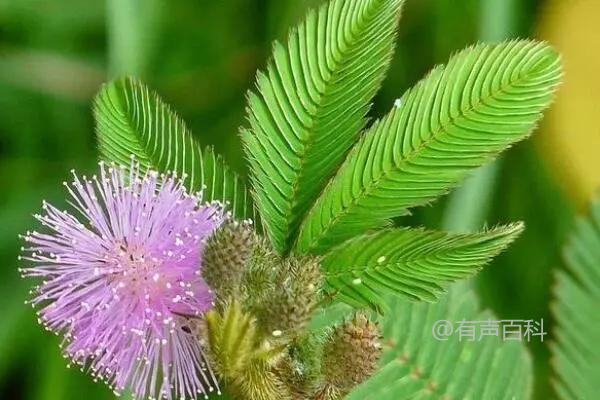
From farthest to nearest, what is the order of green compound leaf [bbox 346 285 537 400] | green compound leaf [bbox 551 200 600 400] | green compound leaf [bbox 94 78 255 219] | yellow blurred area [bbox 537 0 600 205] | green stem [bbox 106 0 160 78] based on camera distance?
yellow blurred area [bbox 537 0 600 205] → green stem [bbox 106 0 160 78] → green compound leaf [bbox 551 200 600 400] → green compound leaf [bbox 346 285 537 400] → green compound leaf [bbox 94 78 255 219]

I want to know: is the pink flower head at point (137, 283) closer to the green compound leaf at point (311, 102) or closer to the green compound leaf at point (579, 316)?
the green compound leaf at point (311, 102)

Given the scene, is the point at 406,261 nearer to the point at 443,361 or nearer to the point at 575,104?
the point at 443,361

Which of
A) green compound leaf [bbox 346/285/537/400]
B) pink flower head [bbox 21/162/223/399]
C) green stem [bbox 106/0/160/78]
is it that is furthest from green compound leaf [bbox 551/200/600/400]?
green stem [bbox 106/0/160/78]

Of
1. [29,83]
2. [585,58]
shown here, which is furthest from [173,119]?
[585,58]

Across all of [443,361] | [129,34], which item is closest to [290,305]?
[443,361]

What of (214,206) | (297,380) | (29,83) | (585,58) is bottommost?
(297,380)

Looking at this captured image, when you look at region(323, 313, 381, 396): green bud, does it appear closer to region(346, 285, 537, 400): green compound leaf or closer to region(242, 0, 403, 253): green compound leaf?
region(242, 0, 403, 253): green compound leaf

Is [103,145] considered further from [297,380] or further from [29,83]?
[29,83]
